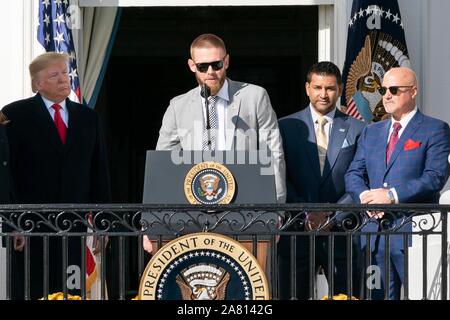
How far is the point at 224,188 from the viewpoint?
27.5ft

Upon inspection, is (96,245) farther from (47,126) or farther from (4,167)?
(4,167)

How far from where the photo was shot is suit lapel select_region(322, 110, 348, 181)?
926 centimetres

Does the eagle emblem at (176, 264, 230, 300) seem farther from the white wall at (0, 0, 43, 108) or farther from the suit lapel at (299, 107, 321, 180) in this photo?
the white wall at (0, 0, 43, 108)

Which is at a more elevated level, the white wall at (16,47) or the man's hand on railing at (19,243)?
the white wall at (16,47)

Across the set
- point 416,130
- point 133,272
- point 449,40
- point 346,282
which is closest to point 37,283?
point 346,282

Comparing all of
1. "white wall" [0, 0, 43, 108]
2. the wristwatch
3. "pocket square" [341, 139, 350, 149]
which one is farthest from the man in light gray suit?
"white wall" [0, 0, 43, 108]

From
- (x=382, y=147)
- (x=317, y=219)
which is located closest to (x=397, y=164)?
(x=382, y=147)

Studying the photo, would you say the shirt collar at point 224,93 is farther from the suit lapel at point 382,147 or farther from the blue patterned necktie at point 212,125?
the suit lapel at point 382,147

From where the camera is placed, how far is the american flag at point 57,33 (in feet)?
35.2

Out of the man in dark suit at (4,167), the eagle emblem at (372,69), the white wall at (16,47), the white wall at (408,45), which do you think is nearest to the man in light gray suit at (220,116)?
the man in dark suit at (4,167)

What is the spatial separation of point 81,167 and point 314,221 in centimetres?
157

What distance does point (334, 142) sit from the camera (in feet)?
30.5

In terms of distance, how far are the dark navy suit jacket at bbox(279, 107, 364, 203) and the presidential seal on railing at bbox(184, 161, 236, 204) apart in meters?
0.96

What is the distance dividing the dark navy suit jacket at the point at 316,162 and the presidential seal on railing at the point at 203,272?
3.67ft
